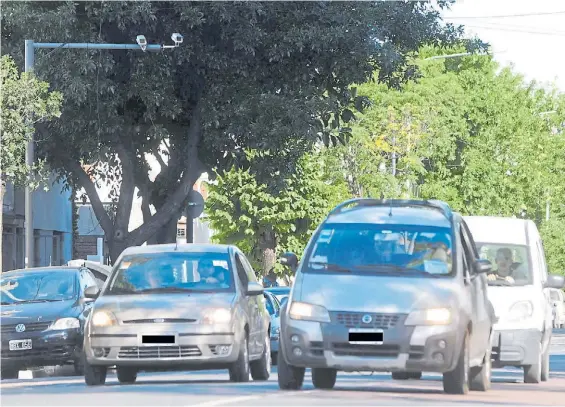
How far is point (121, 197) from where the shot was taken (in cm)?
3900

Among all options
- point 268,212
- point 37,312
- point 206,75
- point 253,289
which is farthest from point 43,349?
point 268,212

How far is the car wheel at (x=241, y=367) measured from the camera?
19047 mm

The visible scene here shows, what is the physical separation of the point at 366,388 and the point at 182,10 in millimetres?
20326

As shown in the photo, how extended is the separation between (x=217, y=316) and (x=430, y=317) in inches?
135

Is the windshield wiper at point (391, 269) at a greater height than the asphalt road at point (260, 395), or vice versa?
the windshield wiper at point (391, 269)

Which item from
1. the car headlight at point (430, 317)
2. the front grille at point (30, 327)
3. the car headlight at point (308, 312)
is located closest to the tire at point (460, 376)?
the car headlight at point (430, 317)

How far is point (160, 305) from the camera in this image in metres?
18.6

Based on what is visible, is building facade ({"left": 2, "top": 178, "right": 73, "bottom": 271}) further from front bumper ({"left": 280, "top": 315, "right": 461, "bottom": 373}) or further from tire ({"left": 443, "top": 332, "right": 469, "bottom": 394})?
front bumper ({"left": 280, "top": 315, "right": 461, "bottom": 373})

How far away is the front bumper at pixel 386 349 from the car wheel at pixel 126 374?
13.4 ft

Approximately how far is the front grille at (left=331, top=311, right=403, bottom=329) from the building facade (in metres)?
33.3

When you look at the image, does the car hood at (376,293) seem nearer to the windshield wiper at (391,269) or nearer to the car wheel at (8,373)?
the windshield wiper at (391,269)

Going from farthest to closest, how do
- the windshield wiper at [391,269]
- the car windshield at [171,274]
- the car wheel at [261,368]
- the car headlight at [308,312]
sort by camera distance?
1. the car wheel at [261,368]
2. the car windshield at [171,274]
3. the windshield wiper at [391,269]
4. the car headlight at [308,312]

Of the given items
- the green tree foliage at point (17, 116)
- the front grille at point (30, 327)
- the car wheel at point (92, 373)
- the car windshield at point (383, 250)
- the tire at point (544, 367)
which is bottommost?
the tire at point (544, 367)

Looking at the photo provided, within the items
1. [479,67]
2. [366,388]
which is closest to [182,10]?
[366,388]
